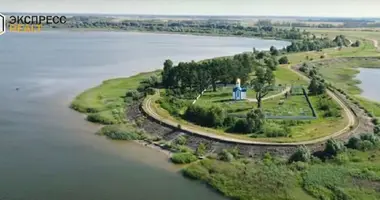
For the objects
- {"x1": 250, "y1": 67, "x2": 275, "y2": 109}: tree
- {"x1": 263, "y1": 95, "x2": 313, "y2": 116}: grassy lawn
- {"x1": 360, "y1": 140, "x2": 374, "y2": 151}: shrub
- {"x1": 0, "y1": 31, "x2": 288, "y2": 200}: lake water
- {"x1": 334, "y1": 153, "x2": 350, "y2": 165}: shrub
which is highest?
{"x1": 250, "y1": 67, "x2": 275, "y2": 109}: tree

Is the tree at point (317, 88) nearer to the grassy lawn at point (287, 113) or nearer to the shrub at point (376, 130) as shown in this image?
the grassy lawn at point (287, 113)

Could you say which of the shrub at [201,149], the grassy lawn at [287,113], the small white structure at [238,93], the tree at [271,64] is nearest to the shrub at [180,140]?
the shrub at [201,149]

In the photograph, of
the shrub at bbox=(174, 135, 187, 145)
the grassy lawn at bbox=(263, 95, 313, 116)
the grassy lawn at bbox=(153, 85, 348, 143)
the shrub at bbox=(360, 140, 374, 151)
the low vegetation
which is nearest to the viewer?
the low vegetation

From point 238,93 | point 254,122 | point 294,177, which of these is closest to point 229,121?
point 254,122

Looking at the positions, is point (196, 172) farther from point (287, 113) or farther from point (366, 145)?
point (287, 113)

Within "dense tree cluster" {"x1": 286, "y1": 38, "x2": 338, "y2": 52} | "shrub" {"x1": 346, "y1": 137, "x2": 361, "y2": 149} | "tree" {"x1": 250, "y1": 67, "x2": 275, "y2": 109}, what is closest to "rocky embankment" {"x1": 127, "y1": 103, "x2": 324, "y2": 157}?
"shrub" {"x1": 346, "y1": 137, "x2": 361, "y2": 149}

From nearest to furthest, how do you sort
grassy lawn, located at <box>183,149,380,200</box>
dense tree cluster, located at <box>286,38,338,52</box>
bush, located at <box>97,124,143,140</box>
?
grassy lawn, located at <box>183,149,380,200</box> → bush, located at <box>97,124,143,140</box> → dense tree cluster, located at <box>286,38,338,52</box>

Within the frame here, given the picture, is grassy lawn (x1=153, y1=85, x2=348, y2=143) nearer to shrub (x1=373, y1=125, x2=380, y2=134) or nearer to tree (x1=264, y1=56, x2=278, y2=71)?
shrub (x1=373, y1=125, x2=380, y2=134)

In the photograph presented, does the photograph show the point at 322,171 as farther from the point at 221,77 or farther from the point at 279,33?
the point at 279,33
